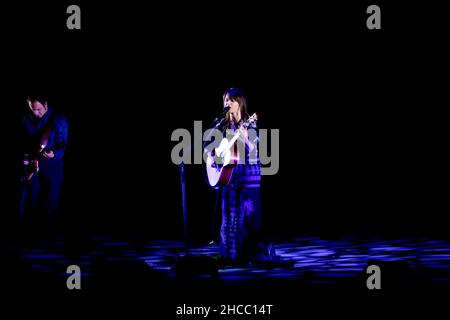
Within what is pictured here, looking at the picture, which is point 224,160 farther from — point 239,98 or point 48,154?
point 48,154

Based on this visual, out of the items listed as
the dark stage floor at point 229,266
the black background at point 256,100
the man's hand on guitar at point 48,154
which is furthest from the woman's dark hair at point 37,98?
the dark stage floor at point 229,266

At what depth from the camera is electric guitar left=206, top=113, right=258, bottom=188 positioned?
5609mm

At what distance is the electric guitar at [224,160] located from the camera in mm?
5609

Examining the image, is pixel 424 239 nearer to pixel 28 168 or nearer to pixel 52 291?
pixel 28 168

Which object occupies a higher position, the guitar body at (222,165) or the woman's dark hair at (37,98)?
the woman's dark hair at (37,98)

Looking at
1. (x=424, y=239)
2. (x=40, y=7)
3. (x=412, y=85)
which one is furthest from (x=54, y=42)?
(x=424, y=239)

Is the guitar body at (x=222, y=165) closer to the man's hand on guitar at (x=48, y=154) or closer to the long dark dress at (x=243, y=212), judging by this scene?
the long dark dress at (x=243, y=212)

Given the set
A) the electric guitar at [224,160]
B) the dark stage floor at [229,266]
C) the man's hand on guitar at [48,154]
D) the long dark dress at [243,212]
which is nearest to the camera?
the dark stage floor at [229,266]

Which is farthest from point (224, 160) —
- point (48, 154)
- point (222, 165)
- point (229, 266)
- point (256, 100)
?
point (48, 154)

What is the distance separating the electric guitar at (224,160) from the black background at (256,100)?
1.98 meters

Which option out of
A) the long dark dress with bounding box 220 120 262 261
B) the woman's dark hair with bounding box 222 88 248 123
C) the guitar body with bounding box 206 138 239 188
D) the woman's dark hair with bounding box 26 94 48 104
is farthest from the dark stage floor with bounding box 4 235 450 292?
the woman's dark hair with bounding box 26 94 48 104

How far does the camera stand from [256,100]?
7973 mm

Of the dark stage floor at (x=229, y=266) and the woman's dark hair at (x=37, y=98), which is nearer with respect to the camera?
the dark stage floor at (x=229, y=266)
